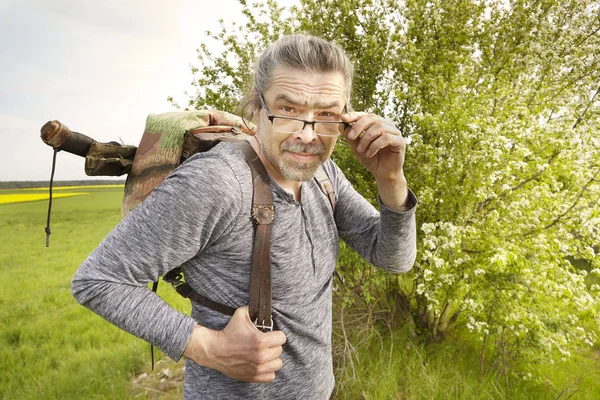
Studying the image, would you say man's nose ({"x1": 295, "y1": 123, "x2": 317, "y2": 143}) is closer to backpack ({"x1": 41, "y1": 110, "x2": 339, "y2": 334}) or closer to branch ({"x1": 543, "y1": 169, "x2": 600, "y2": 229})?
backpack ({"x1": 41, "y1": 110, "x2": 339, "y2": 334})

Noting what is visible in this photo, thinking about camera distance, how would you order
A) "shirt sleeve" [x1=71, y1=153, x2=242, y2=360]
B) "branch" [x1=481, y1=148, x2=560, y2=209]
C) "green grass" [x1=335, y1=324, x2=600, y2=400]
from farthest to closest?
1. "branch" [x1=481, y1=148, x2=560, y2=209]
2. "green grass" [x1=335, y1=324, x2=600, y2=400]
3. "shirt sleeve" [x1=71, y1=153, x2=242, y2=360]

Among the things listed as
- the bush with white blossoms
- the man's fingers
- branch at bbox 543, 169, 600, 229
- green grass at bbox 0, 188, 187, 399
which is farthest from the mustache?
green grass at bbox 0, 188, 187, 399

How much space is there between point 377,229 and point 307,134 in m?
0.68

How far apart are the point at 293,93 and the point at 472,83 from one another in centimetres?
448

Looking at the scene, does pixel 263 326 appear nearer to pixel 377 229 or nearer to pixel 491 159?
pixel 377 229

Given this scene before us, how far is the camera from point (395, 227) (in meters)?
1.71

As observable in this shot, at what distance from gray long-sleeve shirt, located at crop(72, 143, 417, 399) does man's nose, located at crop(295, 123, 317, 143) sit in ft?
0.84

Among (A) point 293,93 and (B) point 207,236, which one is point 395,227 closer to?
(A) point 293,93

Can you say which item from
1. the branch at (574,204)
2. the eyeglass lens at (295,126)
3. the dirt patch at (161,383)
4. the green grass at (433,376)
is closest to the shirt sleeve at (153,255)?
the eyeglass lens at (295,126)

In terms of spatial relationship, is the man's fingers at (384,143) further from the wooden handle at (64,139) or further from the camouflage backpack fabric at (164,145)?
the wooden handle at (64,139)

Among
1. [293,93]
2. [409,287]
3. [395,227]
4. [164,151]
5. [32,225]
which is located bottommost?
[32,225]

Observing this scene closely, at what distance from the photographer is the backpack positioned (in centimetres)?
140

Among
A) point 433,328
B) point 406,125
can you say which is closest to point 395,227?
point 406,125

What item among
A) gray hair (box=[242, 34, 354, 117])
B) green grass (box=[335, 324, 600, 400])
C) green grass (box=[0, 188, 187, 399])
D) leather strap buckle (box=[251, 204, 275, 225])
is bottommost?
green grass (box=[0, 188, 187, 399])
